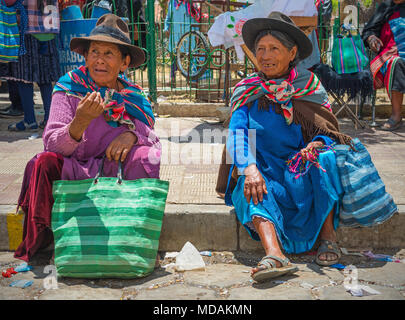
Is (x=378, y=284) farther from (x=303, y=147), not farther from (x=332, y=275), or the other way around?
(x=303, y=147)

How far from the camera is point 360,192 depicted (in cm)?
331

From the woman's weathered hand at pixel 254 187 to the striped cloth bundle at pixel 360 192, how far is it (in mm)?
540

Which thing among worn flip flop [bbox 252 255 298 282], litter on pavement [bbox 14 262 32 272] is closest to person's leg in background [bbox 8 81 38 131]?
litter on pavement [bbox 14 262 32 272]

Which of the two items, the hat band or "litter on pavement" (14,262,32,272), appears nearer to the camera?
"litter on pavement" (14,262,32,272)

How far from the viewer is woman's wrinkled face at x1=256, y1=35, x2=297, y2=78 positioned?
3.41 metres

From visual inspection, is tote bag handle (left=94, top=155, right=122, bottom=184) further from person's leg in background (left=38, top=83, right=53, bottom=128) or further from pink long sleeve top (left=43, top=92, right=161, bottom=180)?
person's leg in background (left=38, top=83, right=53, bottom=128)

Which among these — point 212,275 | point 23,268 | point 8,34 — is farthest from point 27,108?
point 212,275

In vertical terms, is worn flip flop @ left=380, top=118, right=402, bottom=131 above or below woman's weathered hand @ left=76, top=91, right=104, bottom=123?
below

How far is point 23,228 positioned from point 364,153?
233 cm

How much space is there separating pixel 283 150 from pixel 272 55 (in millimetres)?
662

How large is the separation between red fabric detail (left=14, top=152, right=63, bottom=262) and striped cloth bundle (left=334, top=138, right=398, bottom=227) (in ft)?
6.20

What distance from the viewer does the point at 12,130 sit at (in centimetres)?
634

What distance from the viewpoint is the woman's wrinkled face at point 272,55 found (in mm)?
3407

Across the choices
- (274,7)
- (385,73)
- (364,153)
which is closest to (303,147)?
(364,153)
